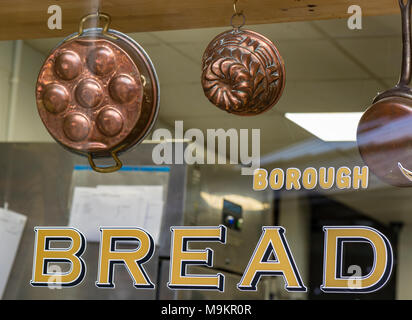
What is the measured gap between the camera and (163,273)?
7.97 ft

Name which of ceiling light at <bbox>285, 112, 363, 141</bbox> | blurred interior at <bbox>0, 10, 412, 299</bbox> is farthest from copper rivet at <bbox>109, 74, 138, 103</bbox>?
ceiling light at <bbox>285, 112, 363, 141</bbox>

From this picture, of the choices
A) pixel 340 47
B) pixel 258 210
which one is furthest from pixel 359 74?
pixel 258 210

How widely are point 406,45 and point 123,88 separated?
0.51 meters

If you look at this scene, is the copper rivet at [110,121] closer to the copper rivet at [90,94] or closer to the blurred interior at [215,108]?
the copper rivet at [90,94]

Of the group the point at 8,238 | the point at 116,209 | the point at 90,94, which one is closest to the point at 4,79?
the point at 8,238

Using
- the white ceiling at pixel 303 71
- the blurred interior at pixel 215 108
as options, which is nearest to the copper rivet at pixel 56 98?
the blurred interior at pixel 215 108

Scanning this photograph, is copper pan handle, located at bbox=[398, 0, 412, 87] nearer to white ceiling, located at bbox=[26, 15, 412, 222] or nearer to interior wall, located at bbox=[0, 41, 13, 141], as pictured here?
white ceiling, located at bbox=[26, 15, 412, 222]

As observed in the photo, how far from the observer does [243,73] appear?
4.42ft

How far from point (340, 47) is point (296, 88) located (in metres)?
0.33

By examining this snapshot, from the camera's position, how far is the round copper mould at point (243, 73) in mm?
1349

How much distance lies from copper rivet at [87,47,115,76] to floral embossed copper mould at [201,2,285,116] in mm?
182

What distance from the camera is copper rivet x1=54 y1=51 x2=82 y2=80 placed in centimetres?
135

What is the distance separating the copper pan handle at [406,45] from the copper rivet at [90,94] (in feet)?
1.78

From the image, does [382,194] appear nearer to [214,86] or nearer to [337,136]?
[337,136]
